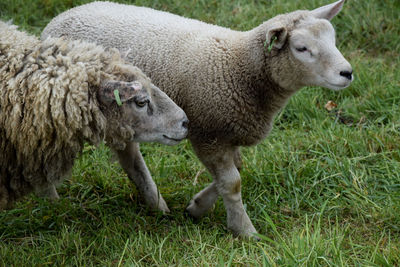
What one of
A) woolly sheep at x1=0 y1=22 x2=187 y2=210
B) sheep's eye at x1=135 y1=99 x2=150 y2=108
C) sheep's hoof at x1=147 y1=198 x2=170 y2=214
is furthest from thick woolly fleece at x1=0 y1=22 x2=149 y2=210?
sheep's hoof at x1=147 y1=198 x2=170 y2=214

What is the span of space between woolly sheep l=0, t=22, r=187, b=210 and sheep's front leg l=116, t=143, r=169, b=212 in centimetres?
88

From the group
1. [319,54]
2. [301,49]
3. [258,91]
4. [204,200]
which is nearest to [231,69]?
[258,91]

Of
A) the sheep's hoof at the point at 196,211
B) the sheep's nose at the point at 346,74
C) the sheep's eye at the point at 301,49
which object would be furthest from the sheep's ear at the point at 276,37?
the sheep's hoof at the point at 196,211

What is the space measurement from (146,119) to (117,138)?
0.20 m

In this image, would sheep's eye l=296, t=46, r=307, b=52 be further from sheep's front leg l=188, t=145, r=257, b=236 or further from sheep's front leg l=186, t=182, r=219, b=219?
sheep's front leg l=186, t=182, r=219, b=219

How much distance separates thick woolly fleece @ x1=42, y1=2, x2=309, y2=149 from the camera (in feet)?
12.5

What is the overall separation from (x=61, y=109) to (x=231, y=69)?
4.25ft

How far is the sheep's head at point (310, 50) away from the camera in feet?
11.9

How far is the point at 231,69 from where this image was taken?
3.88 meters

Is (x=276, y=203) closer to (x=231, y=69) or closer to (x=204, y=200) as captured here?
(x=204, y=200)

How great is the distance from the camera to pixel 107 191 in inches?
174

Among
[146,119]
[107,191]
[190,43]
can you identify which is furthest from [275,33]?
[107,191]

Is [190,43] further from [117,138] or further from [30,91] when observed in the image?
[30,91]

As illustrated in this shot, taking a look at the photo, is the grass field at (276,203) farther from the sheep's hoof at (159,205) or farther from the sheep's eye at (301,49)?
the sheep's eye at (301,49)
